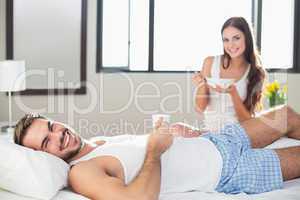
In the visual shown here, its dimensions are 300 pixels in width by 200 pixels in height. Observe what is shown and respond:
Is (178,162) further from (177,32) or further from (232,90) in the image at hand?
(177,32)

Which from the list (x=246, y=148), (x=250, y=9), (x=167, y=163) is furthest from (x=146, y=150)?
(x=250, y=9)

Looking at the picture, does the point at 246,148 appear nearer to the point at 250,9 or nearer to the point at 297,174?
the point at 297,174

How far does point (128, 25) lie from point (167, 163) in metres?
2.21

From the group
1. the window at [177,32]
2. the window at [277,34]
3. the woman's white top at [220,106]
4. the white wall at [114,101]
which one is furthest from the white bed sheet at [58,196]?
the window at [277,34]

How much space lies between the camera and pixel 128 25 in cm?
400

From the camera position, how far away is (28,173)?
169cm

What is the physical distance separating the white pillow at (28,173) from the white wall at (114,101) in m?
1.80

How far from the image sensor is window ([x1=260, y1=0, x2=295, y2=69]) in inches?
175

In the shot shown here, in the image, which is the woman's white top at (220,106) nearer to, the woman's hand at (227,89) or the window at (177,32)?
the woman's hand at (227,89)

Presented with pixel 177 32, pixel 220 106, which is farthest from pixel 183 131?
pixel 177 32

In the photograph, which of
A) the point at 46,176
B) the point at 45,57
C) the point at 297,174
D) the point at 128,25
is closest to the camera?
the point at 46,176

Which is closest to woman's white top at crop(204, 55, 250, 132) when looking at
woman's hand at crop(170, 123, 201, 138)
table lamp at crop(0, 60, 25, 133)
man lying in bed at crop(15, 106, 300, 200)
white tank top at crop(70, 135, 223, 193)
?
woman's hand at crop(170, 123, 201, 138)

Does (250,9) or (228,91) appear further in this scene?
(250,9)

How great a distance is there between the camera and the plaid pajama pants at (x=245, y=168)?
6.56 feet
